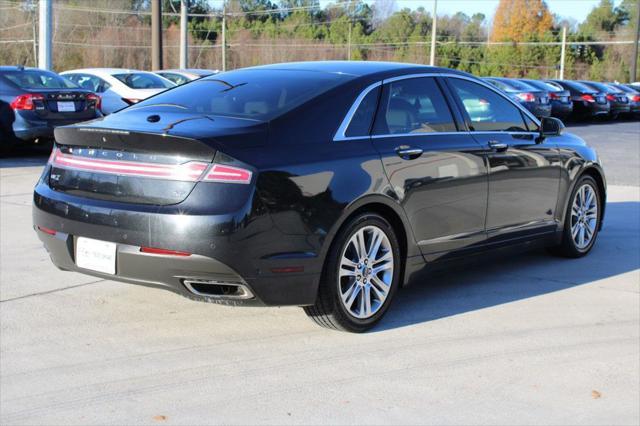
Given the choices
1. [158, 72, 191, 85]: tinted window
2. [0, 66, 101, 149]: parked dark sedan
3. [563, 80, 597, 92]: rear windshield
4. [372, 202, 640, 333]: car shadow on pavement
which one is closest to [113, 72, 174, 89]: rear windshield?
[158, 72, 191, 85]: tinted window

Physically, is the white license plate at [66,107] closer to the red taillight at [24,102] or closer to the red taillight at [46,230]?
the red taillight at [24,102]

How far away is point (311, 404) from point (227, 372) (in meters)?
0.57

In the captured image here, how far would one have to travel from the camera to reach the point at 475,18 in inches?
4405

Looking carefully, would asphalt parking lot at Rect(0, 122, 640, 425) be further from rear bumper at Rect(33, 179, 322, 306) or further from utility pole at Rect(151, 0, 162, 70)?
utility pole at Rect(151, 0, 162, 70)

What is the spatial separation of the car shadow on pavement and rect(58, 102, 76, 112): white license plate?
27.0 ft

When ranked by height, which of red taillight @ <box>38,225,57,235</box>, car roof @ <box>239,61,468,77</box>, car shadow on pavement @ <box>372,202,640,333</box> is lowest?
car shadow on pavement @ <box>372,202,640,333</box>

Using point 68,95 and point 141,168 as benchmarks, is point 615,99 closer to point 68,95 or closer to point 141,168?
point 68,95

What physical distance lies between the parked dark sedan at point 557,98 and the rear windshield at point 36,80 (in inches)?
680

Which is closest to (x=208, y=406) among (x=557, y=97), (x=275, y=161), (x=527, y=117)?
(x=275, y=161)

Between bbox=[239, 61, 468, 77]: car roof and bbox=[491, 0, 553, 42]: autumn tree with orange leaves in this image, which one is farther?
bbox=[491, 0, 553, 42]: autumn tree with orange leaves

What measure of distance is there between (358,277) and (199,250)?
1.06m

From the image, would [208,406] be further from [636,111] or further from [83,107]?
[636,111]

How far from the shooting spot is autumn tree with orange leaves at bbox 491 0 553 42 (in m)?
91.7

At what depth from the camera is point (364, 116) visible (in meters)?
5.09
